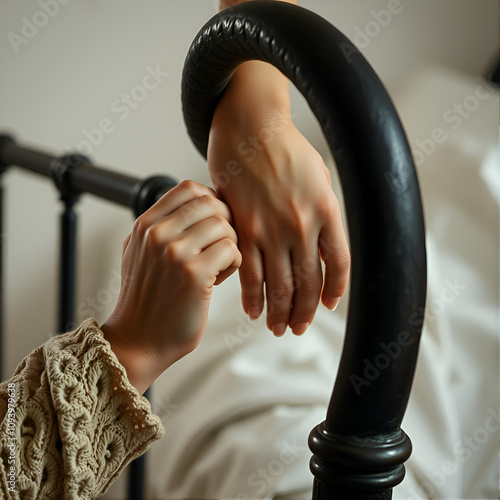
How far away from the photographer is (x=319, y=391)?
72 cm

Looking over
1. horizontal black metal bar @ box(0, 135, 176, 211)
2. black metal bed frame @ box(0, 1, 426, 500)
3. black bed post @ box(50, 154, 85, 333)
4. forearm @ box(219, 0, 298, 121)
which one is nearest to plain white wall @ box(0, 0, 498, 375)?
horizontal black metal bar @ box(0, 135, 176, 211)

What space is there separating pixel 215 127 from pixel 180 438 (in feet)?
1.58

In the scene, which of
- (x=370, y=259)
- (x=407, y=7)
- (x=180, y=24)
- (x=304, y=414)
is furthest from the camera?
(x=407, y=7)

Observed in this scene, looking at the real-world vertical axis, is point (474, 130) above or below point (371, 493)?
above

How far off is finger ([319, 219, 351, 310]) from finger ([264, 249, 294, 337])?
25 mm

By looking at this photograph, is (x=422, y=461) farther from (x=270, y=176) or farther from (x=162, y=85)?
(x=162, y=85)

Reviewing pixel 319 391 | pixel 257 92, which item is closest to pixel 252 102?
pixel 257 92

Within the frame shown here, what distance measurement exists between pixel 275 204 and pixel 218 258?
6cm

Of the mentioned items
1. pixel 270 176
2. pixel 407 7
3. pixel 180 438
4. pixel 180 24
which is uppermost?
pixel 407 7

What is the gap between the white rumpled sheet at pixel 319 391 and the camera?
0.66 meters

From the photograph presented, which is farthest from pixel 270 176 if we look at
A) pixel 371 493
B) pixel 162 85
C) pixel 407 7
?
pixel 407 7

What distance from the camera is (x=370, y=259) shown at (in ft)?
0.76

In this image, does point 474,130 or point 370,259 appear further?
point 474,130

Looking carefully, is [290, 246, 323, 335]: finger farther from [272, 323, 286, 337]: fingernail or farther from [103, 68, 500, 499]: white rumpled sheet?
[103, 68, 500, 499]: white rumpled sheet
